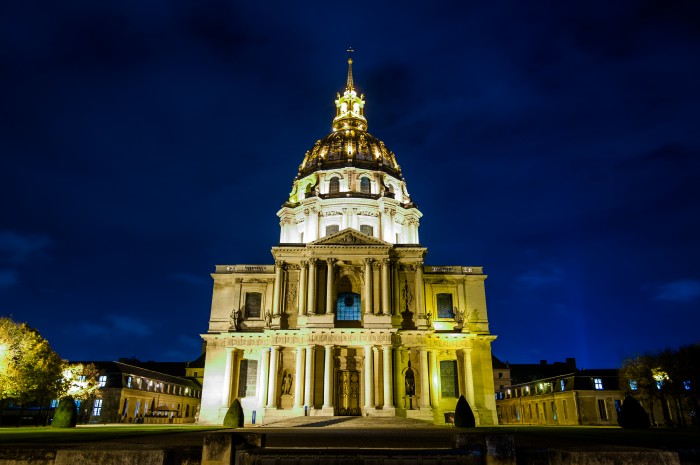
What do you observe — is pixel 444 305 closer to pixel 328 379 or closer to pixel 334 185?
pixel 328 379

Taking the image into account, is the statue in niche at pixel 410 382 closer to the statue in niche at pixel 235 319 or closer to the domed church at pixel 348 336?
the domed church at pixel 348 336

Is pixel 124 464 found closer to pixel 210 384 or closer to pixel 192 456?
pixel 192 456

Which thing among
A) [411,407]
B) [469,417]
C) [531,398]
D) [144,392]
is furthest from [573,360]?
[144,392]

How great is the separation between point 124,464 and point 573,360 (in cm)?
7135

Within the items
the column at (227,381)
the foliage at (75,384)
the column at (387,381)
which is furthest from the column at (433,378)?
the foliage at (75,384)

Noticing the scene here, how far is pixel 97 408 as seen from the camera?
4981 cm

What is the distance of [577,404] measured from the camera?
5319 cm

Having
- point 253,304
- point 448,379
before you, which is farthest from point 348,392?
point 253,304

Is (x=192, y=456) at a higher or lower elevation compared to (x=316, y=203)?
lower

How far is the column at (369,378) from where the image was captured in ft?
131

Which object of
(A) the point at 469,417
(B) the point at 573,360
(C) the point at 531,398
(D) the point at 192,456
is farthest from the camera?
(B) the point at 573,360

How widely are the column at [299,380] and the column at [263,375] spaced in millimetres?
2735

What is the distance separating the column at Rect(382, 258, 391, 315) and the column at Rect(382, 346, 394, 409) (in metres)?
3.22

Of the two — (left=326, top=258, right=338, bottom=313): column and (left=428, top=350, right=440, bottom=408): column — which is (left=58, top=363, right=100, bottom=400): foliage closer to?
(left=326, top=258, right=338, bottom=313): column
